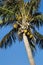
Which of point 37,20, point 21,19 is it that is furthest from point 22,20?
point 37,20

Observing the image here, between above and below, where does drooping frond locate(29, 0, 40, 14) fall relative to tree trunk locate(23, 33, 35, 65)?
above

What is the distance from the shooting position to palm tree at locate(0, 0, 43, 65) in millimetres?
25453

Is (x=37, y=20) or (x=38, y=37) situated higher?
(x=37, y=20)

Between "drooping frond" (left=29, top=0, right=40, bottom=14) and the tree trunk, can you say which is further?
"drooping frond" (left=29, top=0, right=40, bottom=14)

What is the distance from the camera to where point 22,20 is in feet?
83.5

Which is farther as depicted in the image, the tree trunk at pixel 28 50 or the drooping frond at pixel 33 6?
the drooping frond at pixel 33 6

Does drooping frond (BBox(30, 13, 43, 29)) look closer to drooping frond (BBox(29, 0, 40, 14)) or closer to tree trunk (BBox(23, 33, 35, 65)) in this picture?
drooping frond (BBox(29, 0, 40, 14))

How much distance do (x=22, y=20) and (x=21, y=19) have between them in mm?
297

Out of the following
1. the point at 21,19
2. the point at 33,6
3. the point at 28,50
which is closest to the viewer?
the point at 28,50

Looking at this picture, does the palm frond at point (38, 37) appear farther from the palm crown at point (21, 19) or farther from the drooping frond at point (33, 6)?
the drooping frond at point (33, 6)

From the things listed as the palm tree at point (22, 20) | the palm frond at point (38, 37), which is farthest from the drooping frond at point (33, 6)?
the palm frond at point (38, 37)

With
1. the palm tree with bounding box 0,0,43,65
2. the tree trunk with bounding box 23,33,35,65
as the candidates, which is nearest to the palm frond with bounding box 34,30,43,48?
the palm tree with bounding box 0,0,43,65

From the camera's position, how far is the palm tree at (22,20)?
83.5 ft

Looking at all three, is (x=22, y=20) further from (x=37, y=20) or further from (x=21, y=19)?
(x=37, y=20)
